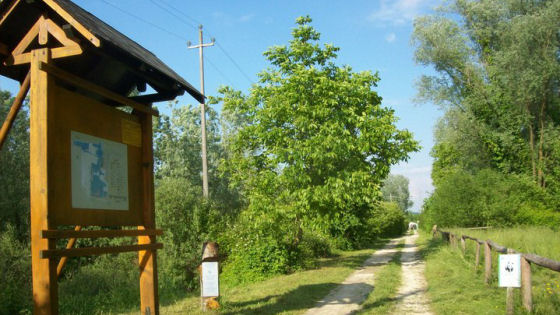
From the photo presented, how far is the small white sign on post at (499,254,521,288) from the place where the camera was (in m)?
7.21

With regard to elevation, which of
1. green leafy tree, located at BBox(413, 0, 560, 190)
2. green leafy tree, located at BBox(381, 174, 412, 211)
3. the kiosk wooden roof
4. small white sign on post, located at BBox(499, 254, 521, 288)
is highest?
green leafy tree, located at BBox(413, 0, 560, 190)

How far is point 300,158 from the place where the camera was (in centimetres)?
1592

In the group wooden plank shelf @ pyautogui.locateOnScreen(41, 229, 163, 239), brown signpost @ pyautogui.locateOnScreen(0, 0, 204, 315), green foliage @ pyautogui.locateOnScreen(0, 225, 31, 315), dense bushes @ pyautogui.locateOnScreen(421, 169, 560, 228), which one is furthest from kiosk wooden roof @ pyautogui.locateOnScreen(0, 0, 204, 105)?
dense bushes @ pyautogui.locateOnScreen(421, 169, 560, 228)

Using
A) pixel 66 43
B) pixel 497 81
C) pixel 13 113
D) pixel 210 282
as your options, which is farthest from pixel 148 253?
pixel 497 81

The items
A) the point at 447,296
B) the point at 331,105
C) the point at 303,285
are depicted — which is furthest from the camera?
the point at 331,105

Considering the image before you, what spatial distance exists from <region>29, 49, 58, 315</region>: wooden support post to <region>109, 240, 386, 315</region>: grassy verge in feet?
16.9

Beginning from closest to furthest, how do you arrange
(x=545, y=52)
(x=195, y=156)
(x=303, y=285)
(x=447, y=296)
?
(x=447, y=296) → (x=303, y=285) → (x=545, y=52) → (x=195, y=156)

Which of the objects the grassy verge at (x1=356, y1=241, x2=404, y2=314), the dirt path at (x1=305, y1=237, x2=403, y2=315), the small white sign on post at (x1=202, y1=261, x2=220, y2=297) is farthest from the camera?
the small white sign on post at (x1=202, y1=261, x2=220, y2=297)

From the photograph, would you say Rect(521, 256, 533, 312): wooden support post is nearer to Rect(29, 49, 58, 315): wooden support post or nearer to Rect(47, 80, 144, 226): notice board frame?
Rect(47, 80, 144, 226): notice board frame

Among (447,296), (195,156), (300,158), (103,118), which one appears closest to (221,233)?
(300,158)

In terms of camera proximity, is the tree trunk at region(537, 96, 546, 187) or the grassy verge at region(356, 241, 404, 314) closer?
the grassy verge at region(356, 241, 404, 314)

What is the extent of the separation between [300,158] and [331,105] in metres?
2.55

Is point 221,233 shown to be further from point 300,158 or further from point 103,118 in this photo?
point 103,118

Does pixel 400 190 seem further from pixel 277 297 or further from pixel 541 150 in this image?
pixel 277 297
